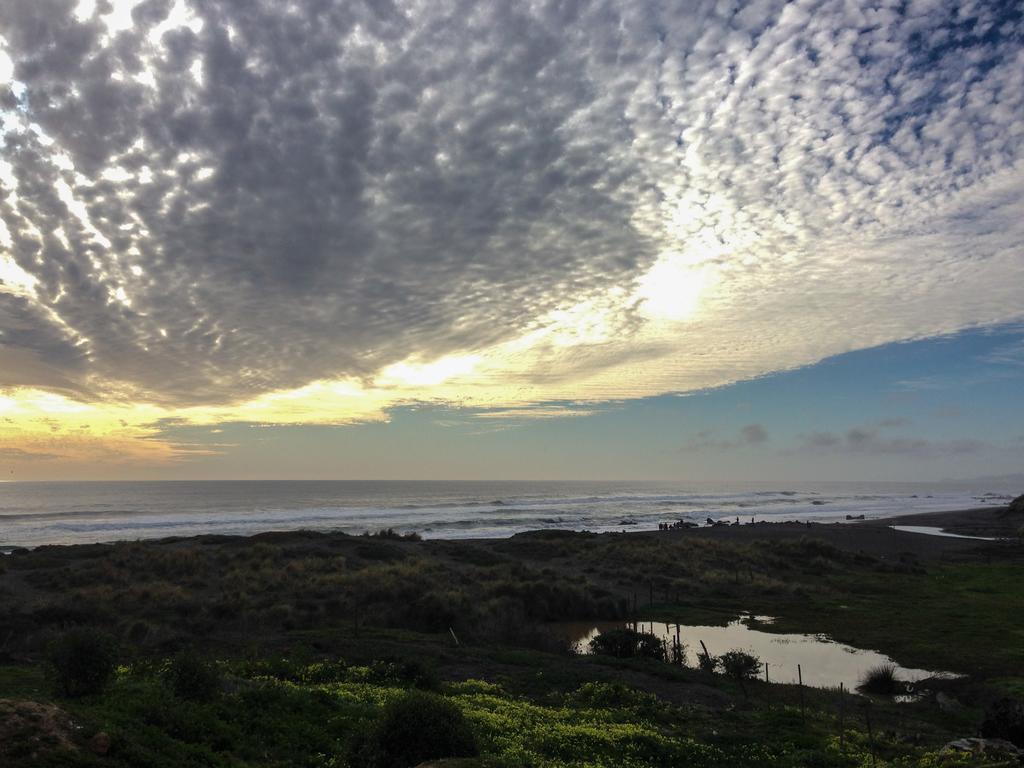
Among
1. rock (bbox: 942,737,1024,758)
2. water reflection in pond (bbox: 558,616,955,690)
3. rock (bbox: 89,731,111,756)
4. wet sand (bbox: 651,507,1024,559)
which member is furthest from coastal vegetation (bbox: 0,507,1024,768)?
wet sand (bbox: 651,507,1024,559)

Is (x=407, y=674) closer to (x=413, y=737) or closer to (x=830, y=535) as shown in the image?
(x=413, y=737)

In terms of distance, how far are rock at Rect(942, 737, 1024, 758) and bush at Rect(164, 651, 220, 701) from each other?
15885mm

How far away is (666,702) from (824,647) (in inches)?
545

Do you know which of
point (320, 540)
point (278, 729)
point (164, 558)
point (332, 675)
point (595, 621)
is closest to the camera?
point (278, 729)

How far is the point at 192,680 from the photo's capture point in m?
13.1

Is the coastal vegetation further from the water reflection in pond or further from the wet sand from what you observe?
the wet sand

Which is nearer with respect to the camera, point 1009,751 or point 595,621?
point 1009,751

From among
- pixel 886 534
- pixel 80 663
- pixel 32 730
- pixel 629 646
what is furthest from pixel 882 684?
pixel 886 534

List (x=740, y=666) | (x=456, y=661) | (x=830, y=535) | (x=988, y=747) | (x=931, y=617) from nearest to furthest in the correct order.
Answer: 1. (x=988, y=747)
2. (x=740, y=666)
3. (x=456, y=661)
4. (x=931, y=617)
5. (x=830, y=535)

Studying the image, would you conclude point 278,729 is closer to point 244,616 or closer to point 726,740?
point 726,740

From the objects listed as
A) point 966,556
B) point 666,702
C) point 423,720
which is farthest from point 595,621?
point 966,556

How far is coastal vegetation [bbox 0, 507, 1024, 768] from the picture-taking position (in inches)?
436

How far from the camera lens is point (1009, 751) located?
43.0 ft

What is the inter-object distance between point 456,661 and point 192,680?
9970 mm
